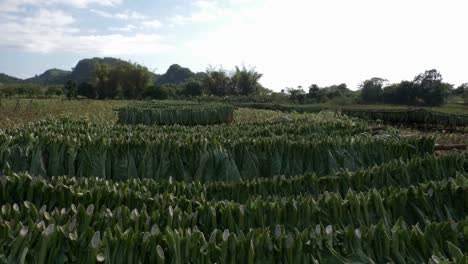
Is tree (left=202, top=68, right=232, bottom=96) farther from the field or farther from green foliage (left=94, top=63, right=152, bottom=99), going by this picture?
the field

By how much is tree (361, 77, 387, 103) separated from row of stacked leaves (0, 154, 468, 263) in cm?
4175

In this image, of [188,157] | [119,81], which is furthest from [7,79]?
[188,157]

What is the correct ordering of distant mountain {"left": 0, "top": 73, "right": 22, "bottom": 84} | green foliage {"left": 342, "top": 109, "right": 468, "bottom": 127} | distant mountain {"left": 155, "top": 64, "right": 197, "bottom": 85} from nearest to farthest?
green foliage {"left": 342, "top": 109, "right": 468, "bottom": 127} → distant mountain {"left": 155, "top": 64, "right": 197, "bottom": 85} → distant mountain {"left": 0, "top": 73, "right": 22, "bottom": 84}

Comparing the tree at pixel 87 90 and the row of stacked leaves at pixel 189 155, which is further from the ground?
the row of stacked leaves at pixel 189 155

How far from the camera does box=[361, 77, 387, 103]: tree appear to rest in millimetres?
44250

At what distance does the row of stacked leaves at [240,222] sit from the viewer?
7.93 feet

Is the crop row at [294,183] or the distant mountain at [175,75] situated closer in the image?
the crop row at [294,183]

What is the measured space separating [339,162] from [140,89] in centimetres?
6281

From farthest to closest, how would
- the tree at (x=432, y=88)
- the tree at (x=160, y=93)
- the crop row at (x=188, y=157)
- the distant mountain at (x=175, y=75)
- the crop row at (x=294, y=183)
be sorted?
the distant mountain at (x=175, y=75)
the tree at (x=160, y=93)
the tree at (x=432, y=88)
the crop row at (x=188, y=157)
the crop row at (x=294, y=183)

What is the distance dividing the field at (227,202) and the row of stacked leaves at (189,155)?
2cm

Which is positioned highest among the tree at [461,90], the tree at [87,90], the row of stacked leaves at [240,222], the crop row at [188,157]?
the tree at [461,90]

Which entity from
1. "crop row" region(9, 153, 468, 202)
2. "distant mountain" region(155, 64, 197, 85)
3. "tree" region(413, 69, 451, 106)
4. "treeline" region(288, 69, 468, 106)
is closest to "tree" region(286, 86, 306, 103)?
"treeline" region(288, 69, 468, 106)

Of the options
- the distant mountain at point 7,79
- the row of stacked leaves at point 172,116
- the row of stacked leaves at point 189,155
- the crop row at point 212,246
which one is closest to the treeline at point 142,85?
the row of stacked leaves at point 172,116

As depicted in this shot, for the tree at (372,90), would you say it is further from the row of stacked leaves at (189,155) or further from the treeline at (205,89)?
the row of stacked leaves at (189,155)
